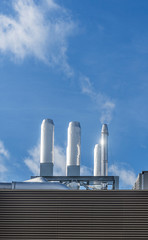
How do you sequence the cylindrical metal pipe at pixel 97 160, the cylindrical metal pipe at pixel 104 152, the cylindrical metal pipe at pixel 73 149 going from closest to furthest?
the cylindrical metal pipe at pixel 73 149 < the cylindrical metal pipe at pixel 104 152 < the cylindrical metal pipe at pixel 97 160

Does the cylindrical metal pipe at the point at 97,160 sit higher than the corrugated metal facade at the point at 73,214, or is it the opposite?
the cylindrical metal pipe at the point at 97,160

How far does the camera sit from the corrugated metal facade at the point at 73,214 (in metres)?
14.8

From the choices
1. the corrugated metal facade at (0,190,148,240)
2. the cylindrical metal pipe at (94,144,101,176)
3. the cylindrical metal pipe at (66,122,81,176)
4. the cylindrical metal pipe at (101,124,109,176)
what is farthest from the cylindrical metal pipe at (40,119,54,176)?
the corrugated metal facade at (0,190,148,240)

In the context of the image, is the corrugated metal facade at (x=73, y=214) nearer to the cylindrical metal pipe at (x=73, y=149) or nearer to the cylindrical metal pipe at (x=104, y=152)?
the cylindrical metal pipe at (x=73, y=149)

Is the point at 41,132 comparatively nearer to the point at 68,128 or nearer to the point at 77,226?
the point at 68,128

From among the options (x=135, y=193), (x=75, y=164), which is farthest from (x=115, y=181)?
(x=135, y=193)

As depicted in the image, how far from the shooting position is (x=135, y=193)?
15172 mm

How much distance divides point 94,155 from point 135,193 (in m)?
18.9

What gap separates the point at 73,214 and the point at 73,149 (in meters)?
13.1

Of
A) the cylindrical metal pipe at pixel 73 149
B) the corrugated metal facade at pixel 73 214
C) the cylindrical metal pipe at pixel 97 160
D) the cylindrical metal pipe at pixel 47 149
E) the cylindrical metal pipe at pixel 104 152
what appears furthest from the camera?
the cylindrical metal pipe at pixel 97 160

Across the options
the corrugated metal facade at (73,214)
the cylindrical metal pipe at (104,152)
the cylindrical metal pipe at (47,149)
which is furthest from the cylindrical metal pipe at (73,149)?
the corrugated metal facade at (73,214)

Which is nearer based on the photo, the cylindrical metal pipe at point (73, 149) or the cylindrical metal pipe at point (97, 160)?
the cylindrical metal pipe at point (73, 149)

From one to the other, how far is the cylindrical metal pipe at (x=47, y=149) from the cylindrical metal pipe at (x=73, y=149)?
48.6 inches

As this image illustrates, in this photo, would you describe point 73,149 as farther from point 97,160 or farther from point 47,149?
point 97,160
